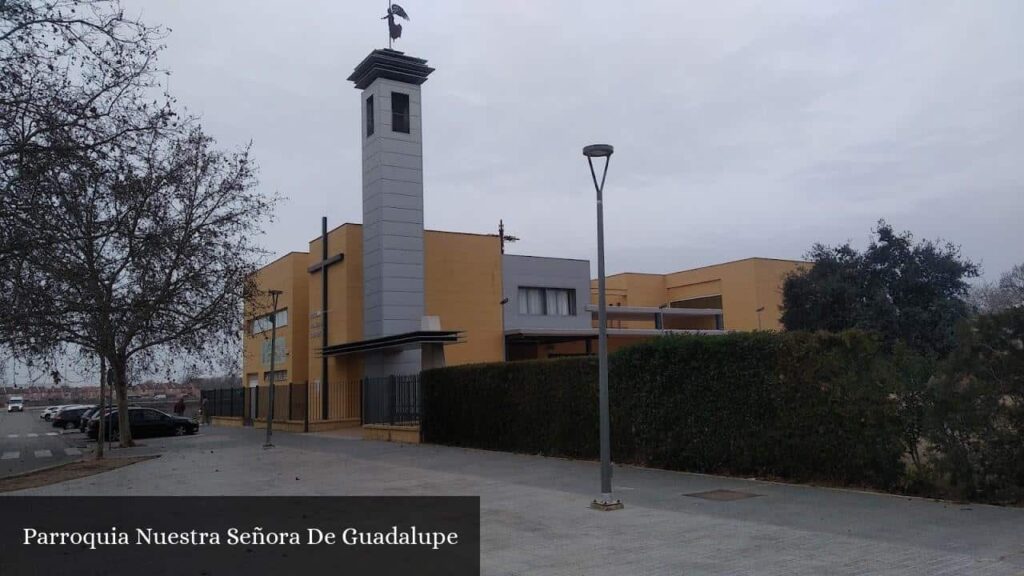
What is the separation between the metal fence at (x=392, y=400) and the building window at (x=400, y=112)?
1192cm

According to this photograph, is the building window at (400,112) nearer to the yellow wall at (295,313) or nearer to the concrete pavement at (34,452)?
the yellow wall at (295,313)

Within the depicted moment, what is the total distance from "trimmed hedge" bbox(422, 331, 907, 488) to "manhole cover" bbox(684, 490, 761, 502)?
1.49 metres

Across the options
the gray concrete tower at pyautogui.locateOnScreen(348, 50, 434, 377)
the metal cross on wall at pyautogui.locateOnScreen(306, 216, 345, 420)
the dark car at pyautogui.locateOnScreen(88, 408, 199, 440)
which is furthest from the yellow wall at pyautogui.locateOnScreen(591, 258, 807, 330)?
the dark car at pyautogui.locateOnScreen(88, 408, 199, 440)

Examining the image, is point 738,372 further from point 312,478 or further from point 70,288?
point 70,288

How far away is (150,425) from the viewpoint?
36.6 meters

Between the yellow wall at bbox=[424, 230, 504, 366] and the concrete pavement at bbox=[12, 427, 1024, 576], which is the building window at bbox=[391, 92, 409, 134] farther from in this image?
the concrete pavement at bbox=[12, 427, 1024, 576]

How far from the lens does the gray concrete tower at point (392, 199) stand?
3581 cm

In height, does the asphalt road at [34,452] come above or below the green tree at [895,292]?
below

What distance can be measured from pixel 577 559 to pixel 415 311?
2914cm

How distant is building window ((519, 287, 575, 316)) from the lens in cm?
4178

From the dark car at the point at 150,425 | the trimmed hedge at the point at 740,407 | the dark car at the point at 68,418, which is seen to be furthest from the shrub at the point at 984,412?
the dark car at the point at 68,418

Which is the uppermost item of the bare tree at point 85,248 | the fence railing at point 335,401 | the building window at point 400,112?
the building window at point 400,112

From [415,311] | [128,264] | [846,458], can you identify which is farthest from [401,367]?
[846,458]

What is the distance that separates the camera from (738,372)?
14.2m
